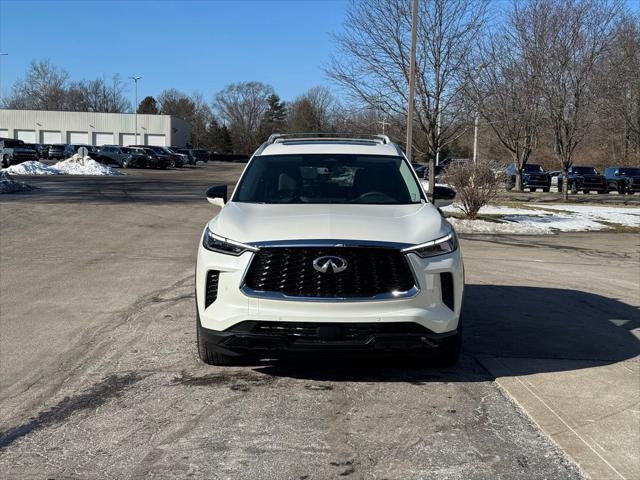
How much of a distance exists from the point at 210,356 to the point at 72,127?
101663 millimetres

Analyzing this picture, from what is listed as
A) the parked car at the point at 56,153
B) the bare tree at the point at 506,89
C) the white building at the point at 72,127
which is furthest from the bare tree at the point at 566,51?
the white building at the point at 72,127

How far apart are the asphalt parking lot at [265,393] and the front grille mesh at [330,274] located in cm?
80

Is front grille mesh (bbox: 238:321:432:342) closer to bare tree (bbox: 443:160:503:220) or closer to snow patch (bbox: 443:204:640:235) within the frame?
snow patch (bbox: 443:204:640:235)

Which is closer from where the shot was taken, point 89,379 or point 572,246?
point 89,379

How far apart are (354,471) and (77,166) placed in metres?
46.9

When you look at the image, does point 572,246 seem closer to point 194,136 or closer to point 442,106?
point 442,106

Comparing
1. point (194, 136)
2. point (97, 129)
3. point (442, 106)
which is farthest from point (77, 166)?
point (194, 136)

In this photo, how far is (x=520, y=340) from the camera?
22.2 ft

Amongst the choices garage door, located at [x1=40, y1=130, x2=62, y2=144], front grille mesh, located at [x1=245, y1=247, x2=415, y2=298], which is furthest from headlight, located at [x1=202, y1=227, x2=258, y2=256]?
garage door, located at [x1=40, y1=130, x2=62, y2=144]

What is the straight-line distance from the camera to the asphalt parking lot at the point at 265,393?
398 centimetres

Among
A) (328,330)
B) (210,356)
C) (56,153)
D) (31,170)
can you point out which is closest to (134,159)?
(56,153)

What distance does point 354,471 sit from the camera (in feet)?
12.6

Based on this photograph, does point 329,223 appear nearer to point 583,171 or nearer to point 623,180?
point 623,180

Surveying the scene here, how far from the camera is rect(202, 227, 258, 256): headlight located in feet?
16.3
